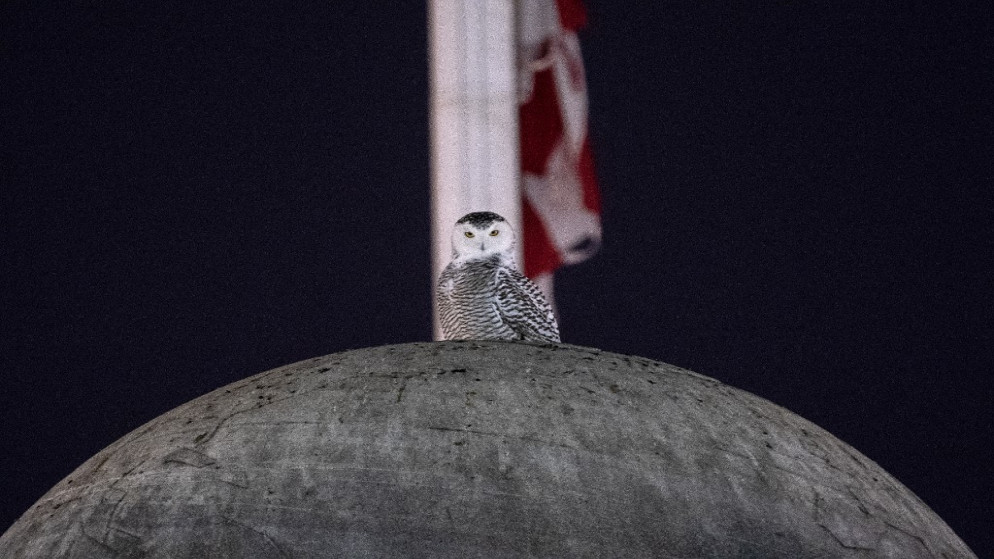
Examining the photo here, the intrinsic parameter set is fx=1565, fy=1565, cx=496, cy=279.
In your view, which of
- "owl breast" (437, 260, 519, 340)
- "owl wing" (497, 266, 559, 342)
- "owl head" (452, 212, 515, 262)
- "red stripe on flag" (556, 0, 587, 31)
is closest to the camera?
"owl wing" (497, 266, 559, 342)

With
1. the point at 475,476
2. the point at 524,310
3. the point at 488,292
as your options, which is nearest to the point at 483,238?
the point at 488,292

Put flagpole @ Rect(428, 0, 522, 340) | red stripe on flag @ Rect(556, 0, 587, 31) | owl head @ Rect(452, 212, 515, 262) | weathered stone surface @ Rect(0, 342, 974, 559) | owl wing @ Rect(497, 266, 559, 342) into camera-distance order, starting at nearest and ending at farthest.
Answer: weathered stone surface @ Rect(0, 342, 974, 559) < owl wing @ Rect(497, 266, 559, 342) < owl head @ Rect(452, 212, 515, 262) < flagpole @ Rect(428, 0, 522, 340) < red stripe on flag @ Rect(556, 0, 587, 31)

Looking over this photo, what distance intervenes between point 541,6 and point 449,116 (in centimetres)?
105

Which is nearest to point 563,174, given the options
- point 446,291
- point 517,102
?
point 517,102

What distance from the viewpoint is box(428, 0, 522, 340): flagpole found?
31.5 feet

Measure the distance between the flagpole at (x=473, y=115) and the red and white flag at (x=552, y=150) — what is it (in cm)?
20

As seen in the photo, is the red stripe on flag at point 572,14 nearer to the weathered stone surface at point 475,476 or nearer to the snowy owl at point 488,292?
the snowy owl at point 488,292

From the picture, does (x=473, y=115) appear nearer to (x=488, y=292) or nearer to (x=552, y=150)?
(x=552, y=150)

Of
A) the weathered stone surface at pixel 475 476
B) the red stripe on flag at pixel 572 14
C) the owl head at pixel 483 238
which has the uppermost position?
the red stripe on flag at pixel 572 14

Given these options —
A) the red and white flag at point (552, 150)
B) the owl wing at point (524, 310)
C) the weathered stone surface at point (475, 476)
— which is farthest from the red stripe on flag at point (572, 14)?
the weathered stone surface at point (475, 476)

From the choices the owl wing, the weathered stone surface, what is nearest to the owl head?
the owl wing

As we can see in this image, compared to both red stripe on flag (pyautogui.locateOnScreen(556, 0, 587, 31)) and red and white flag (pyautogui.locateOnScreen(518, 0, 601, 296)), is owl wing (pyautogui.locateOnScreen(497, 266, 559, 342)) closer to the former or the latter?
red and white flag (pyautogui.locateOnScreen(518, 0, 601, 296))

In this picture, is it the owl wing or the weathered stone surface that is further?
the owl wing

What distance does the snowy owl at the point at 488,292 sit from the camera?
7613mm
